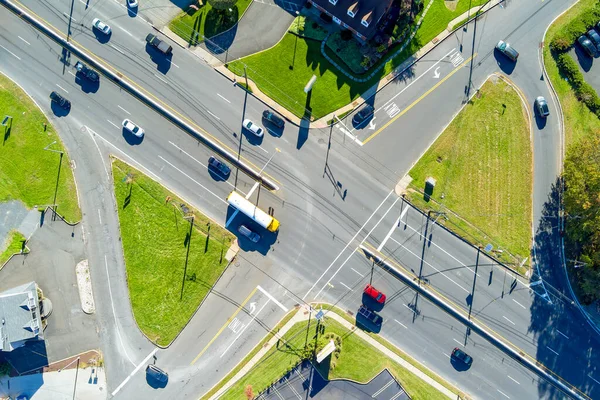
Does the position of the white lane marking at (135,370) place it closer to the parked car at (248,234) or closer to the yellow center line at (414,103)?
the parked car at (248,234)

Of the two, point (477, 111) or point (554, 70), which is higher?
point (554, 70)

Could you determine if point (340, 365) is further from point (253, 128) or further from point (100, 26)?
point (100, 26)

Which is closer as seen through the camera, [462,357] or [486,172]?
[462,357]

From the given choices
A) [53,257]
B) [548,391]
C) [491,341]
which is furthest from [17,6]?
[548,391]

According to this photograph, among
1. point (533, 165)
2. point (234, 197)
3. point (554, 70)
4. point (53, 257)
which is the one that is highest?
point (554, 70)

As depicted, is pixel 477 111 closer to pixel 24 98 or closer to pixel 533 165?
pixel 533 165

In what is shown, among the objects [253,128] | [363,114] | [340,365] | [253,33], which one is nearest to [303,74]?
[253,33]
